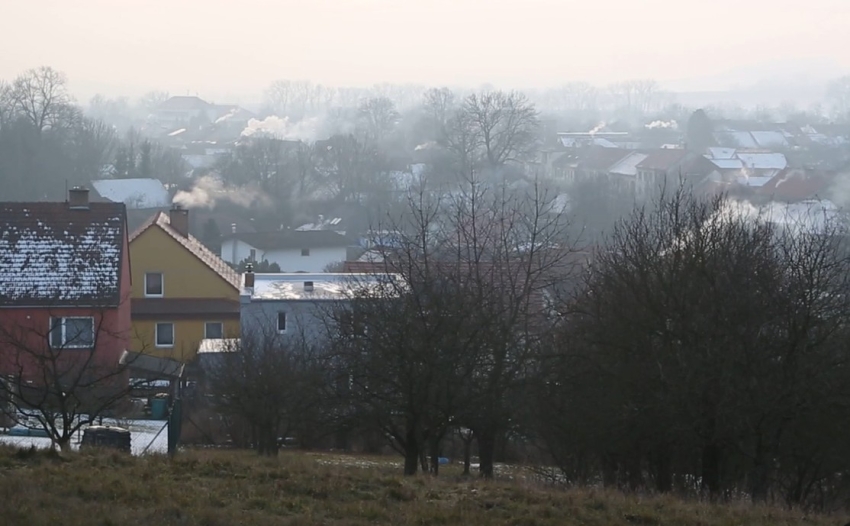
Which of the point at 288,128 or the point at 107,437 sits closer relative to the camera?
the point at 107,437

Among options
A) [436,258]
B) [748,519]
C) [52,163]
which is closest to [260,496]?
[748,519]

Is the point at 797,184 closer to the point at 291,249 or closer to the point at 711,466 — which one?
the point at 291,249

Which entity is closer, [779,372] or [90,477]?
[90,477]

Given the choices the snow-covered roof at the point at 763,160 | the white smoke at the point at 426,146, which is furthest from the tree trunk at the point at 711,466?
the snow-covered roof at the point at 763,160

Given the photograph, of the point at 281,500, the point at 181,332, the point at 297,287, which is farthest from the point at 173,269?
the point at 281,500

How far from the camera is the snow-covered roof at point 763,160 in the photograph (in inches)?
3349

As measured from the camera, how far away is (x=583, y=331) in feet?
48.1

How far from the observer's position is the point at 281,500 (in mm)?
8508

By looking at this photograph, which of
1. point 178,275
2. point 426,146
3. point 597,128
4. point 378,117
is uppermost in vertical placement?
point 378,117

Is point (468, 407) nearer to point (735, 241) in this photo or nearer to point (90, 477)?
point (735, 241)

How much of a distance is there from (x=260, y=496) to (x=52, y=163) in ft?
203

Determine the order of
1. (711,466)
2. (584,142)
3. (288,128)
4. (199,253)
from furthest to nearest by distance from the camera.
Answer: (288,128) < (584,142) < (199,253) < (711,466)

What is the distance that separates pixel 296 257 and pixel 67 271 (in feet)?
91.6

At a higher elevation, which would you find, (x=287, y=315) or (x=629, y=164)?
(x=629, y=164)
